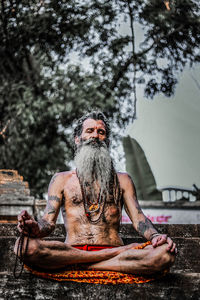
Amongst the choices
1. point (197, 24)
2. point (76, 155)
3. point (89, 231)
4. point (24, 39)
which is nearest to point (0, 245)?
point (89, 231)

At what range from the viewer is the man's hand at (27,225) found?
3.10 meters

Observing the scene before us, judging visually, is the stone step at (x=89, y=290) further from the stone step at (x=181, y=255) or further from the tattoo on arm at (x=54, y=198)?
the tattoo on arm at (x=54, y=198)

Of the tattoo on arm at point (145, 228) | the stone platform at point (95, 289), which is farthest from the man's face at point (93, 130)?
the stone platform at point (95, 289)

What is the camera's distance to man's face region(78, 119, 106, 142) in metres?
4.52

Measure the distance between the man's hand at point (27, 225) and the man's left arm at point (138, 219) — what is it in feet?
3.39

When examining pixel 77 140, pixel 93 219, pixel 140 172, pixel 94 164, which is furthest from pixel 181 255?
pixel 140 172

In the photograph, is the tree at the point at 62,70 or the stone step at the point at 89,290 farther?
the tree at the point at 62,70

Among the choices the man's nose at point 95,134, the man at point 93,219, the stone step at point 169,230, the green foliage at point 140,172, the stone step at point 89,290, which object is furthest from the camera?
the green foliage at point 140,172

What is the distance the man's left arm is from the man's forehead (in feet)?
2.20

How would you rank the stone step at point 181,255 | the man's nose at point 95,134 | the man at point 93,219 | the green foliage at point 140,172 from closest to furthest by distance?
the man at point 93,219, the stone step at point 181,255, the man's nose at point 95,134, the green foliage at point 140,172

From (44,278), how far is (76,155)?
5.71 ft

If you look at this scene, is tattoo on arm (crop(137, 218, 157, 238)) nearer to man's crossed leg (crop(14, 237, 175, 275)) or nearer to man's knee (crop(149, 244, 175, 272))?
man's crossed leg (crop(14, 237, 175, 275))

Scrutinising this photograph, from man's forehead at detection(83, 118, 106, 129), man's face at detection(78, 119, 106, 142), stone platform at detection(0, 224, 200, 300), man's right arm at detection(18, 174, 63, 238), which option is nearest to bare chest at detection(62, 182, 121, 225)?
man's right arm at detection(18, 174, 63, 238)

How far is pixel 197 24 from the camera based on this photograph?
12.8 metres
